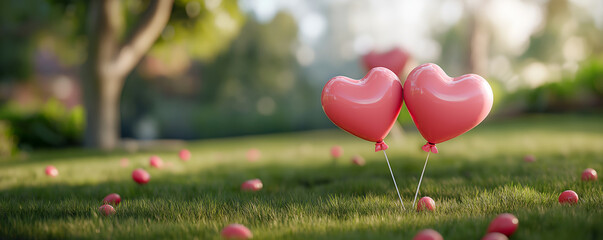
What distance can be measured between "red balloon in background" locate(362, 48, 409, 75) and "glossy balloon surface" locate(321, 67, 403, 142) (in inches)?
150

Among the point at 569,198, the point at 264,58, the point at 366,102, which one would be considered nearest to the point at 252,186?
the point at 366,102

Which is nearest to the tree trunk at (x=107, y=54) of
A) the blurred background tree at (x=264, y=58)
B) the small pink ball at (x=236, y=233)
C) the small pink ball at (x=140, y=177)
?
the blurred background tree at (x=264, y=58)

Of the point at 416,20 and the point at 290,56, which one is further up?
the point at 416,20

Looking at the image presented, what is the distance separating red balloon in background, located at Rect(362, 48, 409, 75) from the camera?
19.9 feet

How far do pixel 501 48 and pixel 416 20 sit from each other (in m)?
4.34

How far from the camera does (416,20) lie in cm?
2083

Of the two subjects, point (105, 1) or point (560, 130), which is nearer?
point (105, 1)

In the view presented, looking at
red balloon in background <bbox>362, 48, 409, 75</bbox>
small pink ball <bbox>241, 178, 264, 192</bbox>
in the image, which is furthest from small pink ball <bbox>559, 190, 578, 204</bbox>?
red balloon in background <bbox>362, 48, 409, 75</bbox>

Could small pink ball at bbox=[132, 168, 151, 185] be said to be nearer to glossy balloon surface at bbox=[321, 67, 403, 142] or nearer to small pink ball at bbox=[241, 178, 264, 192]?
small pink ball at bbox=[241, 178, 264, 192]

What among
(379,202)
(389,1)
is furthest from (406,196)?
(389,1)

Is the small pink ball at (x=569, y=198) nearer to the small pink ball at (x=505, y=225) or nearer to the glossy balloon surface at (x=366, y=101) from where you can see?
the small pink ball at (x=505, y=225)

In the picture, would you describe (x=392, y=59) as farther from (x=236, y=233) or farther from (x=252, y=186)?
(x=236, y=233)

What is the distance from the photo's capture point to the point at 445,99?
7.18ft

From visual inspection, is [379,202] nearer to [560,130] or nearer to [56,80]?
[560,130]
